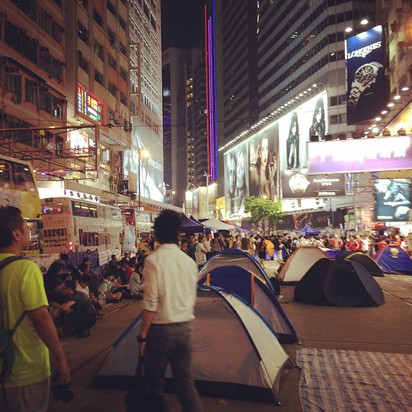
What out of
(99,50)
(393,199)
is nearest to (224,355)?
(393,199)

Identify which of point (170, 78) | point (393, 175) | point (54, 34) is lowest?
point (393, 175)

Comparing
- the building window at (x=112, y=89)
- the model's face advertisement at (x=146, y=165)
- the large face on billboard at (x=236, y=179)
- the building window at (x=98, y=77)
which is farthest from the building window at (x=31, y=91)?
the large face on billboard at (x=236, y=179)

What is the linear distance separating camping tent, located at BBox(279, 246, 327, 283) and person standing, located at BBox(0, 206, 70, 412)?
12476mm

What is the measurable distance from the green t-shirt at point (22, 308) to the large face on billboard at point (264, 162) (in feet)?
203

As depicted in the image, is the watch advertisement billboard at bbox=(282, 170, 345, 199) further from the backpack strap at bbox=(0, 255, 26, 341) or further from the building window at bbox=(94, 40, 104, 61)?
the backpack strap at bbox=(0, 255, 26, 341)

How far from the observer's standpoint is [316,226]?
178ft

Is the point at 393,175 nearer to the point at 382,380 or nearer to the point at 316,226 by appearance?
the point at 382,380

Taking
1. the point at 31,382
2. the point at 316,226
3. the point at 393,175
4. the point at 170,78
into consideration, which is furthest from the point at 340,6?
the point at 170,78

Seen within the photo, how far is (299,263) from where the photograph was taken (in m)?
14.5

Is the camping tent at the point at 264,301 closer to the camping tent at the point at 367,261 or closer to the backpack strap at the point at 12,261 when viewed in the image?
the backpack strap at the point at 12,261

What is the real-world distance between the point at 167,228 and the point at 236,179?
78.2 metres

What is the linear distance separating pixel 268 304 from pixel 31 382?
512cm

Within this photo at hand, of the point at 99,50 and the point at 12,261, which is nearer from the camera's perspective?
the point at 12,261

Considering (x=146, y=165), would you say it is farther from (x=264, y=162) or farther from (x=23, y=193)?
(x=23, y=193)
